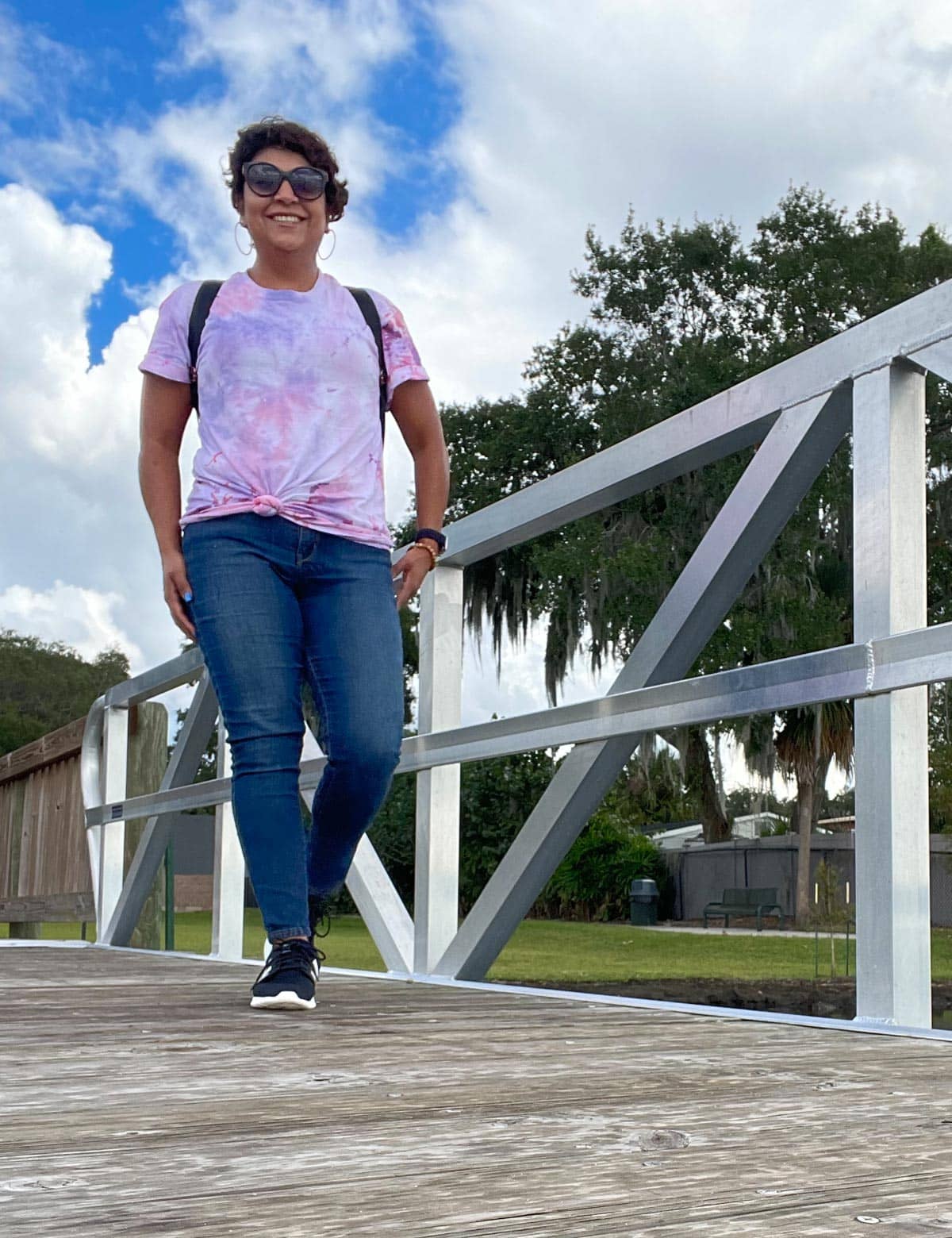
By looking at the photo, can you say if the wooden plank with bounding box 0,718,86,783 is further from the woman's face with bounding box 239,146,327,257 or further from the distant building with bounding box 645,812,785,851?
the distant building with bounding box 645,812,785,851

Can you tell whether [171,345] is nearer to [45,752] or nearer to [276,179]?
[276,179]

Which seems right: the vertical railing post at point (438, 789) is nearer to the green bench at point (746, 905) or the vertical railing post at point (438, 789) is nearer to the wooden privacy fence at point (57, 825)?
the wooden privacy fence at point (57, 825)

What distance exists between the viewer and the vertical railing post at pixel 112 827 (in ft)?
14.6

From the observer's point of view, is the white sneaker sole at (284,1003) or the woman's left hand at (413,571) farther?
the woman's left hand at (413,571)

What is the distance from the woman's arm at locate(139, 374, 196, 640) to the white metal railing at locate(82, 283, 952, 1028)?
0.63 m

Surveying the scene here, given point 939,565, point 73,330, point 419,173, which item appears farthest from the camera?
point 73,330

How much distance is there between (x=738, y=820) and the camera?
37.6 metres

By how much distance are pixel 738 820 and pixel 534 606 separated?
20318 millimetres

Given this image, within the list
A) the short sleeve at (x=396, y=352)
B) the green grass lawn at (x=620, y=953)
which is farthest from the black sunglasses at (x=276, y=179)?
the green grass lawn at (x=620, y=953)

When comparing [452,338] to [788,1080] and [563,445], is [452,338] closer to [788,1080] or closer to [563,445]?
[563,445]

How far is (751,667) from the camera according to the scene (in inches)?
73.2

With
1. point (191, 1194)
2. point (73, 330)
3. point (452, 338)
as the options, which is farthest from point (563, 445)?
point (73, 330)

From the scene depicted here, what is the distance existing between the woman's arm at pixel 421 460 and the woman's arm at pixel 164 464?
1.29 ft

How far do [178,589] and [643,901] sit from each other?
707 inches
